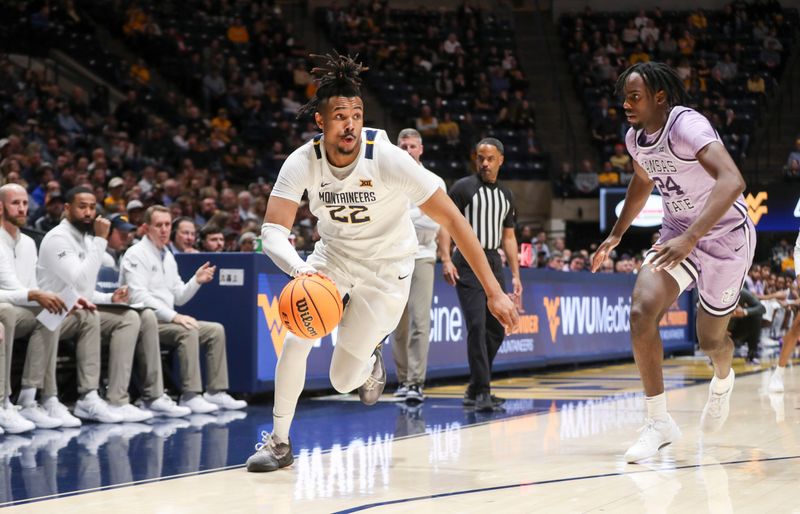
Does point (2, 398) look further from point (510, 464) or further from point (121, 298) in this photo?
point (510, 464)

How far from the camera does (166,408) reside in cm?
823

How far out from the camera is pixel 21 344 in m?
8.09

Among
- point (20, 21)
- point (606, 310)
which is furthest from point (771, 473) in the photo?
point (20, 21)

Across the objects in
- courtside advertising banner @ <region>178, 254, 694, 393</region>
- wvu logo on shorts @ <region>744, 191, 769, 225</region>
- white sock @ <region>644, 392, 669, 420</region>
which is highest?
wvu logo on shorts @ <region>744, 191, 769, 225</region>

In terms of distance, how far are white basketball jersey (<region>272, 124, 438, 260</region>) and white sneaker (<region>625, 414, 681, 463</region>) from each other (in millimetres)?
1618

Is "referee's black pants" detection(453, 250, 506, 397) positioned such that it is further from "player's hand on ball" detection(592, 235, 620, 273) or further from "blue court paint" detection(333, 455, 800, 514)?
"blue court paint" detection(333, 455, 800, 514)

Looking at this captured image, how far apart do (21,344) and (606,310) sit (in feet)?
29.8

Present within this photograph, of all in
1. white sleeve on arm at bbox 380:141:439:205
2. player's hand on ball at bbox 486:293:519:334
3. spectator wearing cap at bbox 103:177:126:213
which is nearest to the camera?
player's hand on ball at bbox 486:293:519:334

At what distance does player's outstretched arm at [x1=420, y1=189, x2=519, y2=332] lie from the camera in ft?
15.9

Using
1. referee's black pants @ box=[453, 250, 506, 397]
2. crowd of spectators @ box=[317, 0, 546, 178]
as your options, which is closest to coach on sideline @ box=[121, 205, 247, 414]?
referee's black pants @ box=[453, 250, 506, 397]

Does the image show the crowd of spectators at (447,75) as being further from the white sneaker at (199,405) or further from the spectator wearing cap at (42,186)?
the white sneaker at (199,405)

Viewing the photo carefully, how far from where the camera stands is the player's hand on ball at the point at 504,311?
4812 millimetres

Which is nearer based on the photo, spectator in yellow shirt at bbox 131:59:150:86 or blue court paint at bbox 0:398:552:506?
blue court paint at bbox 0:398:552:506

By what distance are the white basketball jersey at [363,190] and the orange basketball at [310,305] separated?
53 cm
